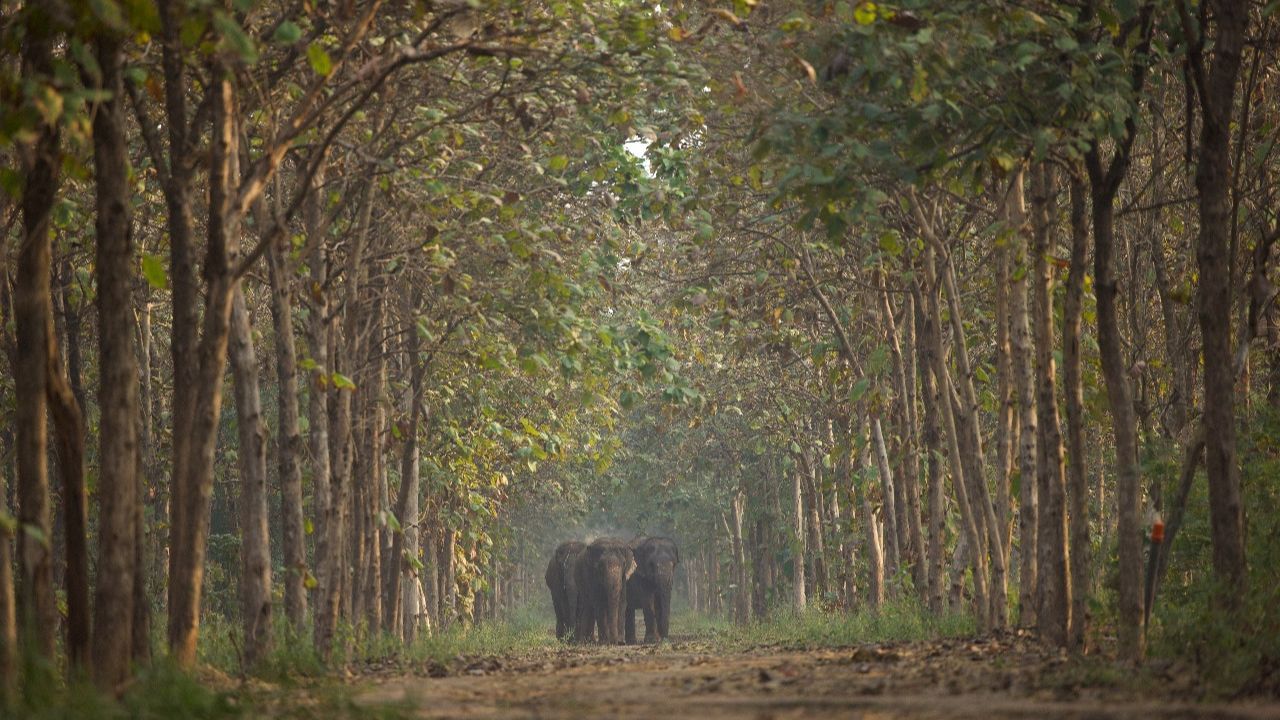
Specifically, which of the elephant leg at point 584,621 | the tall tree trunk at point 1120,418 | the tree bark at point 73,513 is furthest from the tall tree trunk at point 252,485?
the elephant leg at point 584,621

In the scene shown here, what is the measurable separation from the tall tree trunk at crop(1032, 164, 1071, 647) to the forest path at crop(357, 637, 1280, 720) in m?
0.43

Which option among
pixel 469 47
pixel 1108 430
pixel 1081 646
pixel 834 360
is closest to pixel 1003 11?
pixel 469 47

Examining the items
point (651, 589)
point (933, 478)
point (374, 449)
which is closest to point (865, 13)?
point (933, 478)

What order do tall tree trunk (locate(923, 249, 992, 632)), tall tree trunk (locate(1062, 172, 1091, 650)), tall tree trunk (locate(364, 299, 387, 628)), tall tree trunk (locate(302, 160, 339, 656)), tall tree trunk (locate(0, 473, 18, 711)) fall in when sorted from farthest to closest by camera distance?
tall tree trunk (locate(364, 299, 387, 628)), tall tree trunk (locate(923, 249, 992, 632)), tall tree trunk (locate(302, 160, 339, 656)), tall tree trunk (locate(1062, 172, 1091, 650)), tall tree trunk (locate(0, 473, 18, 711))

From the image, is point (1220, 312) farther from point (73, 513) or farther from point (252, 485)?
point (73, 513)

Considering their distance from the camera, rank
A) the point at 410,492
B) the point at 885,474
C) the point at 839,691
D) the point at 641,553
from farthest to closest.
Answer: the point at 641,553 → the point at 885,474 → the point at 410,492 → the point at 839,691

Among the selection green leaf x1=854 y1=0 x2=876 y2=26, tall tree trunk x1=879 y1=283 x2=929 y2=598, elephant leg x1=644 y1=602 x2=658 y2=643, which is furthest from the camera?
elephant leg x1=644 y1=602 x2=658 y2=643

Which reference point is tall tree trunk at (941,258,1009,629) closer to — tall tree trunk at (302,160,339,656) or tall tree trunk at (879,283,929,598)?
tall tree trunk at (879,283,929,598)

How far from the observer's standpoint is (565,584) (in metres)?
39.2

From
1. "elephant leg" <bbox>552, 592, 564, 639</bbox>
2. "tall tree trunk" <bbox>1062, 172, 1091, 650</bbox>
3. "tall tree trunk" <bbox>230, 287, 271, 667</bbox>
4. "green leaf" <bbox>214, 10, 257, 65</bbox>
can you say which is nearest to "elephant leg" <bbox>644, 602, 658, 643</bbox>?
"elephant leg" <bbox>552, 592, 564, 639</bbox>

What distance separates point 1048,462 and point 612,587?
2644 centimetres

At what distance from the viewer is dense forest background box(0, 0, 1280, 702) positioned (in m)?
7.89

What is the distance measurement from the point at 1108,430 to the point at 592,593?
729 inches

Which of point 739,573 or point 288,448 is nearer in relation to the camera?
point 288,448
